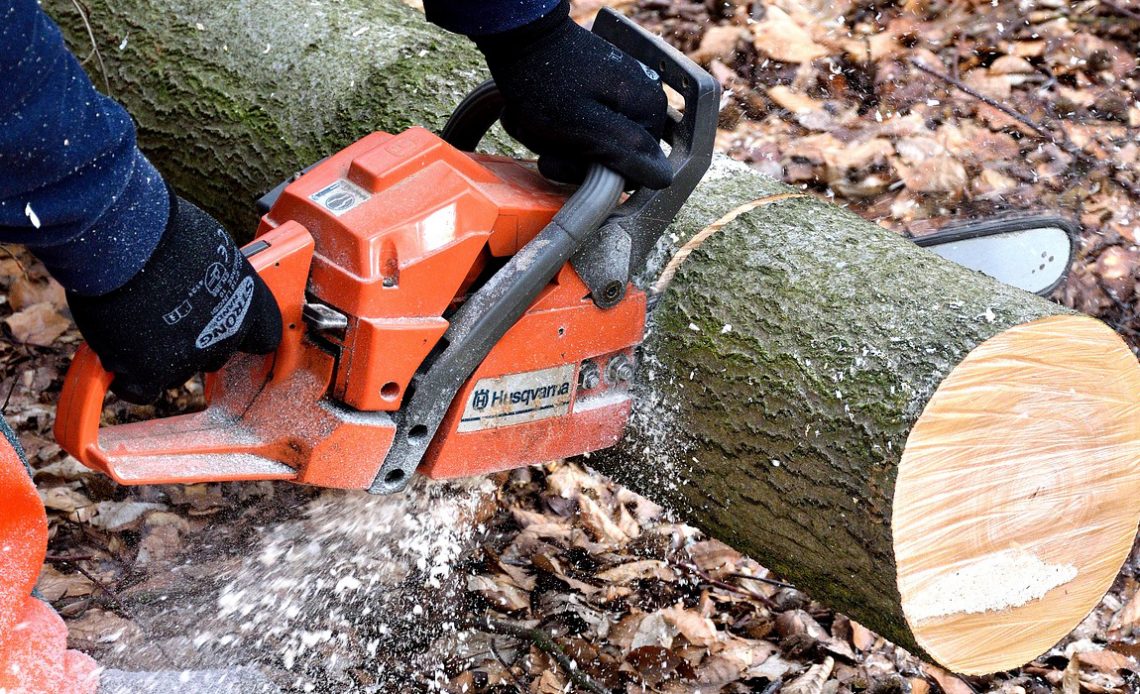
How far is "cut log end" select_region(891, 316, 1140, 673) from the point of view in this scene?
2.19 m

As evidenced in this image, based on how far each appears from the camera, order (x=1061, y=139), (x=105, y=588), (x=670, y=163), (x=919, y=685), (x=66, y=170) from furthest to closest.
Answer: (x=1061, y=139) < (x=919, y=685) < (x=105, y=588) < (x=670, y=163) < (x=66, y=170)

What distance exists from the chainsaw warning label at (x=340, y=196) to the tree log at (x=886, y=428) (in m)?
0.80

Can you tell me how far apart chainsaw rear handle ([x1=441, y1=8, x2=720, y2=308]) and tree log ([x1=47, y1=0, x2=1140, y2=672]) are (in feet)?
0.75

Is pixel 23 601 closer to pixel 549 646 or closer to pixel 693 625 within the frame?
pixel 549 646

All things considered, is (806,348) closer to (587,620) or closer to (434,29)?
(587,620)

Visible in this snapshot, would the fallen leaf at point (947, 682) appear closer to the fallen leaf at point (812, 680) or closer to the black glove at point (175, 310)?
the fallen leaf at point (812, 680)

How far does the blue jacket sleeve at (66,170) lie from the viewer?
1.56 meters

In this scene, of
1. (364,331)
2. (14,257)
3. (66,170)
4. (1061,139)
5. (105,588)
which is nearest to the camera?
(66,170)

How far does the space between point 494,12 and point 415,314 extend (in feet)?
2.12

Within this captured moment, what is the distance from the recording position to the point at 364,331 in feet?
6.66

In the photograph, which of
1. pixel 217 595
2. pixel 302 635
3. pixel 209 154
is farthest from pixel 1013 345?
pixel 209 154

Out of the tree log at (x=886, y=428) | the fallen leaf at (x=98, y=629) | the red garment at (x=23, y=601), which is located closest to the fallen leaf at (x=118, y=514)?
the fallen leaf at (x=98, y=629)

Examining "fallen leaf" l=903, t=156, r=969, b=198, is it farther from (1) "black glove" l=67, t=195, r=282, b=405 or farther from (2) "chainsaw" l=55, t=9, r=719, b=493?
(1) "black glove" l=67, t=195, r=282, b=405

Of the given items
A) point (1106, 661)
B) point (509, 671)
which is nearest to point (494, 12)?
point (509, 671)
